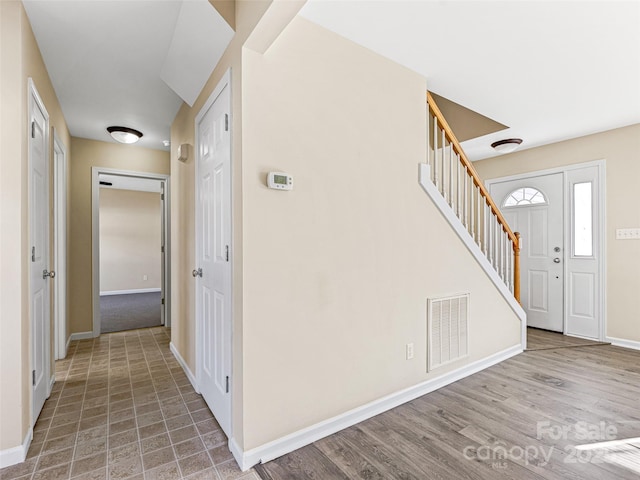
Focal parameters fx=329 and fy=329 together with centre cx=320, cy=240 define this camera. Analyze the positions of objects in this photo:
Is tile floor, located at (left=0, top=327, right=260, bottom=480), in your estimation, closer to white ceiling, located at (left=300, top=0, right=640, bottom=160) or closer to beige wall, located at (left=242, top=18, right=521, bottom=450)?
beige wall, located at (left=242, top=18, right=521, bottom=450)

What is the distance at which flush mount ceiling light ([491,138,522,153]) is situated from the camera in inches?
156

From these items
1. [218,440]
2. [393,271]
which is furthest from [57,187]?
[393,271]

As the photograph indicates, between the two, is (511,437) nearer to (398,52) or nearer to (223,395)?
(223,395)

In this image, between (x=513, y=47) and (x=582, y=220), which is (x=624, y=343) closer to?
(x=582, y=220)

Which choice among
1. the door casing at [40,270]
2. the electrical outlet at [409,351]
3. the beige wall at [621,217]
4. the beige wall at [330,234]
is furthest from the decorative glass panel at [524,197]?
the door casing at [40,270]

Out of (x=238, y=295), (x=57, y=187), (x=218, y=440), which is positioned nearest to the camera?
(x=238, y=295)

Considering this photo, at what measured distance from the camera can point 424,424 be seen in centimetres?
210

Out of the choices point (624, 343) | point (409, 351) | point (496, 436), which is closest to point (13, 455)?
point (409, 351)

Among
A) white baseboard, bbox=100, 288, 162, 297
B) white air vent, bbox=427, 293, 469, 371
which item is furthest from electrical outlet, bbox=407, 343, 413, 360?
white baseboard, bbox=100, 288, 162, 297

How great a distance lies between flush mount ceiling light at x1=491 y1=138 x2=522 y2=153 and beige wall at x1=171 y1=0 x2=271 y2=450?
3487 mm

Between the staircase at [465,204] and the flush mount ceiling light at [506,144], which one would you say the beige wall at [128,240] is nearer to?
the staircase at [465,204]

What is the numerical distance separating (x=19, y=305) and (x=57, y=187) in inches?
83.4

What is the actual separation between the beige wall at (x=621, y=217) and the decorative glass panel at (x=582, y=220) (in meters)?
0.19

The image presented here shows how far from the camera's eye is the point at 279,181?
5.90 feet
